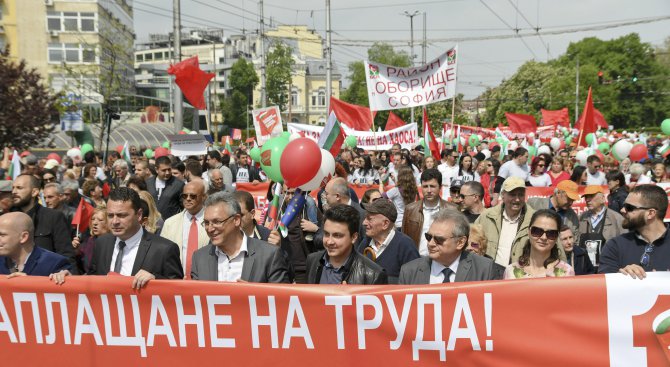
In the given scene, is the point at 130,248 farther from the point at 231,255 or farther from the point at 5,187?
the point at 5,187

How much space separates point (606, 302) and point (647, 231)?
42.1 inches

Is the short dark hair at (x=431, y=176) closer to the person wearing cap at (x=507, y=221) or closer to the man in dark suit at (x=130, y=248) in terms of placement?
the person wearing cap at (x=507, y=221)

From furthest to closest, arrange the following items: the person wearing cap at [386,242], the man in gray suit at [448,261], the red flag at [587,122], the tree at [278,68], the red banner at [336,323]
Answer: the tree at [278,68] → the red flag at [587,122] → the person wearing cap at [386,242] → the man in gray suit at [448,261] → the red banner at [336,323]

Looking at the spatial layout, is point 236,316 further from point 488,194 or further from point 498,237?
point 488,194

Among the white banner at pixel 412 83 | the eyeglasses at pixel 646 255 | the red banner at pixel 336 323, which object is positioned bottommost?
the red banner at pixel 336 323

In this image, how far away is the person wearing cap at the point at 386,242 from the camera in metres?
5.54

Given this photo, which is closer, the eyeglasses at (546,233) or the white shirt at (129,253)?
the eyeglasses at (546,233)

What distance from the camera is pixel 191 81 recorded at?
15.0 meters

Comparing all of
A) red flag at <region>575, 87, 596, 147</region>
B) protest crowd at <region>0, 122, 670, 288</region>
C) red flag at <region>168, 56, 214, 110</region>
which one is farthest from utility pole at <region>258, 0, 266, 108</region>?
protest crowd at <region>0, 122, 670, 288</region>

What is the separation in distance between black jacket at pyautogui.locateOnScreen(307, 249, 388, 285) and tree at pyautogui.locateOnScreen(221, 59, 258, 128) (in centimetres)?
8202

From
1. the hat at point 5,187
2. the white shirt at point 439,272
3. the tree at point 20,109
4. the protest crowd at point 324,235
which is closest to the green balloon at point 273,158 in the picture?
the protest crowd at point 324,235

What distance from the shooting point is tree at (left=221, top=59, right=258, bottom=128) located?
86062mm

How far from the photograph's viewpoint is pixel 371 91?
14.1m

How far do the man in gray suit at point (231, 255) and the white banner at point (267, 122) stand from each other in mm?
9617
